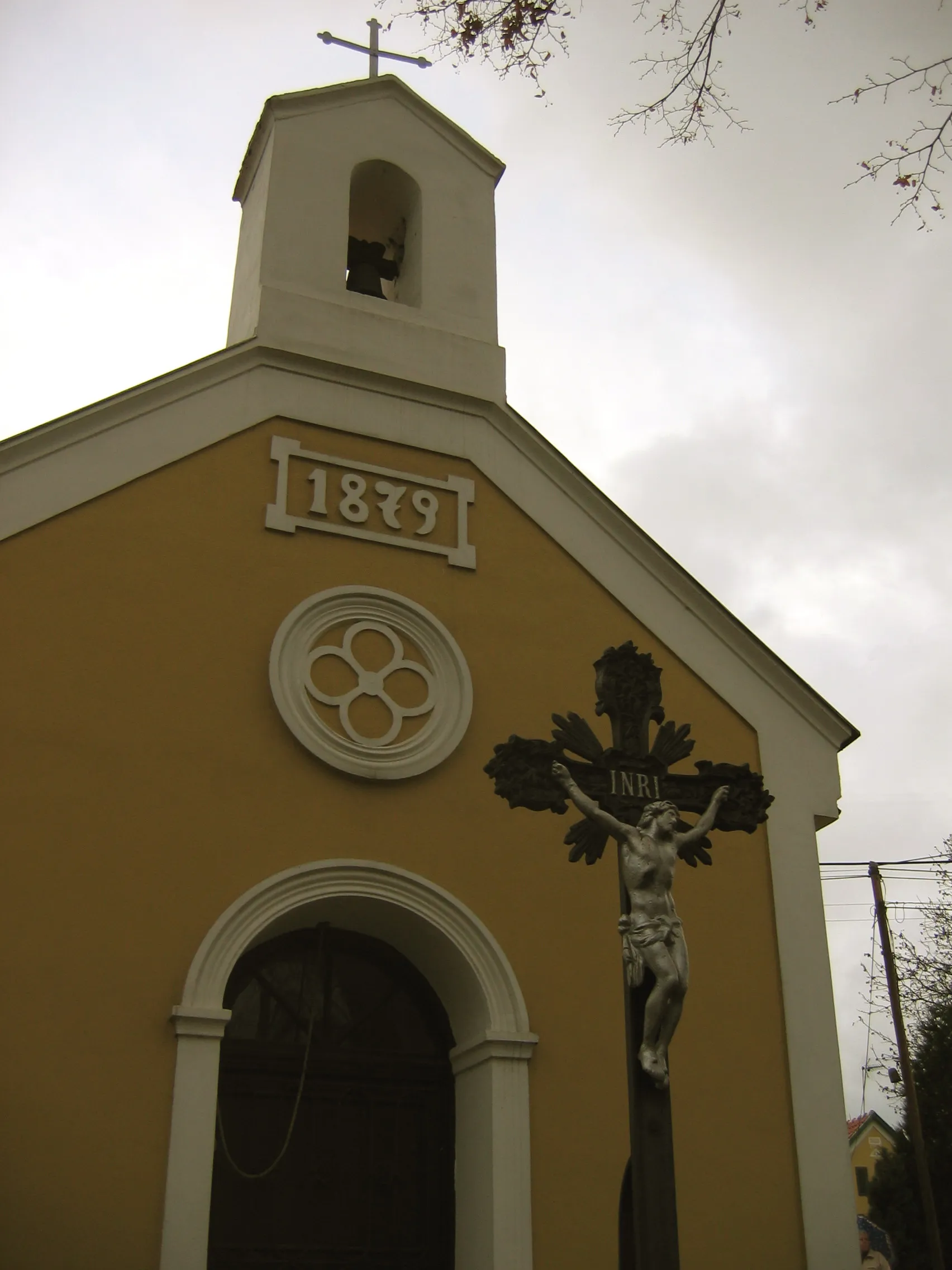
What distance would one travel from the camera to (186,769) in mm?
8516

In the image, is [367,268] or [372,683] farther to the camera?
[367,268]

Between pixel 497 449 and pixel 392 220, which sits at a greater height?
pixel 392 220

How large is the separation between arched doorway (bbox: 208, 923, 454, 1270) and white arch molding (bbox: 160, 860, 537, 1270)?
6.9 inches

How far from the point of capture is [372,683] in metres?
9.35

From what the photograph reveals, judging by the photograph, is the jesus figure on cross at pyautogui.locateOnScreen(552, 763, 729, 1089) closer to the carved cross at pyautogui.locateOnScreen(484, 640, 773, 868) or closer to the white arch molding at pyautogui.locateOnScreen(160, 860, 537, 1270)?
the carved cross at pyautogui.locateOnScreen(484, 640, 773, 868)

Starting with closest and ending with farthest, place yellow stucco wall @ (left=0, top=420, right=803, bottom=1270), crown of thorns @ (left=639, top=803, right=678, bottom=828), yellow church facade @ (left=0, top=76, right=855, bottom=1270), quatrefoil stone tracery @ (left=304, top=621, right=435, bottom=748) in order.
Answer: crown of thorns @ (left=639, top=803, right=678, bottom=828), yellow stucco wall @ (left=0, top=420, right=803, bottom=1270), yellow church facade @ (left=0, top=76, right=855, bottom=1270), quatrefoil stone tracery @ (left=304, top=621, right=435, bottom=748)

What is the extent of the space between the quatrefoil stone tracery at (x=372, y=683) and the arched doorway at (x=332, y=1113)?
134cm

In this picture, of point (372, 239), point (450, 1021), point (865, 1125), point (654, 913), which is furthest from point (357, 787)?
point (865, 1125)

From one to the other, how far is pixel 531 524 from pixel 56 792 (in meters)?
4.08

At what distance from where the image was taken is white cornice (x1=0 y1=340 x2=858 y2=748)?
9.55m

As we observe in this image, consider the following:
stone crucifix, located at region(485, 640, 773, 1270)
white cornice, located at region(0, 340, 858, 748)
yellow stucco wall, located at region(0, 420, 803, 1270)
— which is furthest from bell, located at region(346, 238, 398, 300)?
stone crucifix, located at region(485, 640, 773, 1270)

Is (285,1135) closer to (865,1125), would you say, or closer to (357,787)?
(357,787)

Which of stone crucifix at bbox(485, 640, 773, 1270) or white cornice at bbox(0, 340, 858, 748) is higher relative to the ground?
white cornice at bbox(0, 340, 858, 748)

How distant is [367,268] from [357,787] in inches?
189
